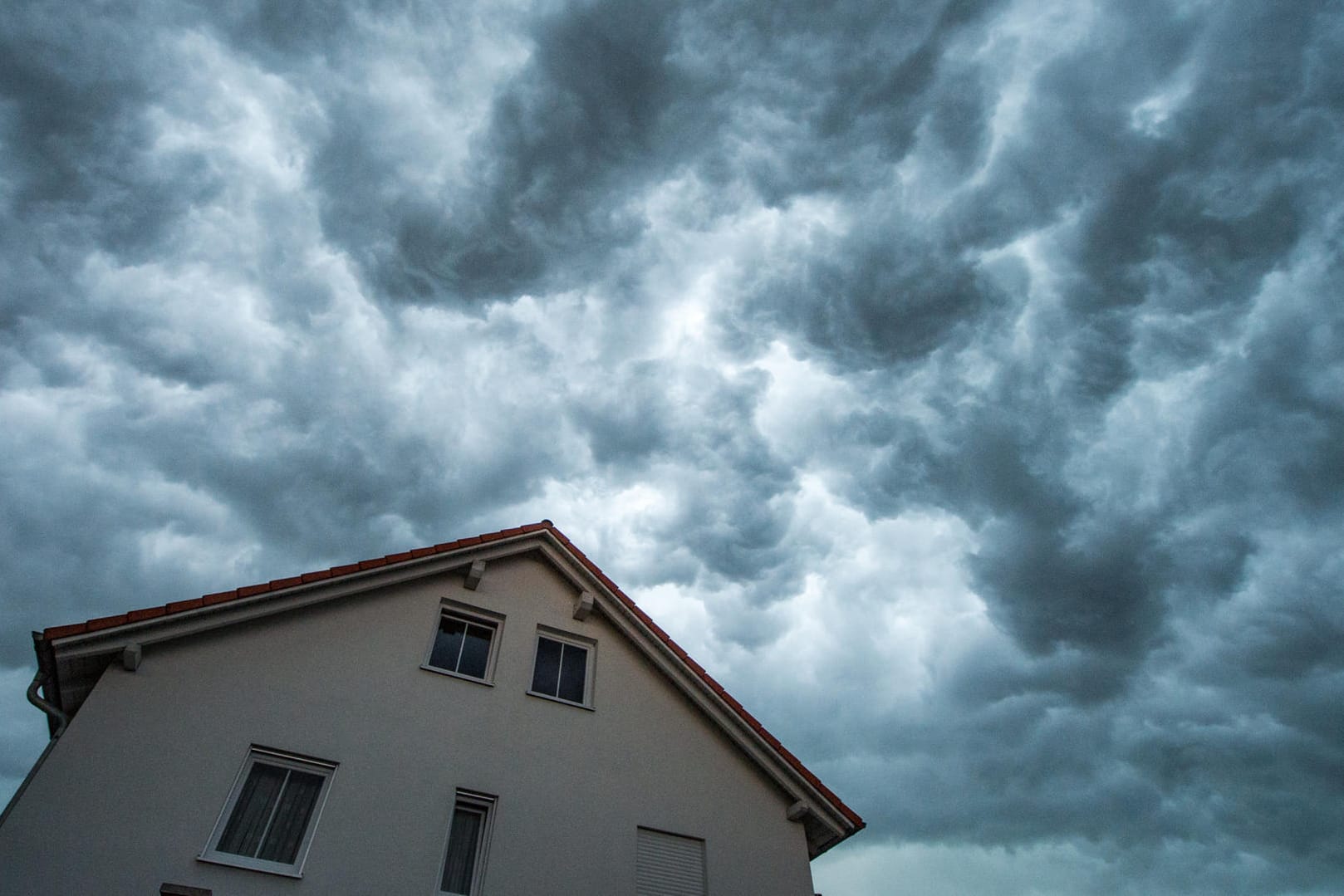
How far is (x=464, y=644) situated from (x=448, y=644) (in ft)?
1.20

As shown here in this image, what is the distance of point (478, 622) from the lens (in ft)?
52.8

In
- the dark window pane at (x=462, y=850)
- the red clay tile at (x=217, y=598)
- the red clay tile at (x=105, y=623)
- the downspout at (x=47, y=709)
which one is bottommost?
the dark window pane at (x=462, y=850)

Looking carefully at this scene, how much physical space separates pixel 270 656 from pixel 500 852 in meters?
5.57

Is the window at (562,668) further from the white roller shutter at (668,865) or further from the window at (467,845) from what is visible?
the white roller shutter at (668,865)

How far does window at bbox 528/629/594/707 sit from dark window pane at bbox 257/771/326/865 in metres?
4.38

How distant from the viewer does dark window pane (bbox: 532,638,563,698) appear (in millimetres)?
15648

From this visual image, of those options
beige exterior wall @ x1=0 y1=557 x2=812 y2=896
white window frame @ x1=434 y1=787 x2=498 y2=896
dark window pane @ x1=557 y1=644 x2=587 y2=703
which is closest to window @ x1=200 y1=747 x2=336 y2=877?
beige exterior wall @ x1=0 y1=557 x2=812 y2=896

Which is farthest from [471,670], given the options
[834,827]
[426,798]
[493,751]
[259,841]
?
[834,827]

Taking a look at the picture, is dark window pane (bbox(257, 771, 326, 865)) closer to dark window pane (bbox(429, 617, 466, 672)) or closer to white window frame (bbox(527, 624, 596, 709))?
dark window pane (bbox(429, 617, 466, 672))

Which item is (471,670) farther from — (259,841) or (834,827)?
(834,827)

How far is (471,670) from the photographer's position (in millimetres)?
15180

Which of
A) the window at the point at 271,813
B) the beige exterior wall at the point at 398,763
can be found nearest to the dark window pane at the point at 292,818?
the window at the point at 271,813

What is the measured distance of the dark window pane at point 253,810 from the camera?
36.4 ft

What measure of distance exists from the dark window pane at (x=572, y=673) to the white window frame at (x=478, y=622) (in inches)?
62.9
